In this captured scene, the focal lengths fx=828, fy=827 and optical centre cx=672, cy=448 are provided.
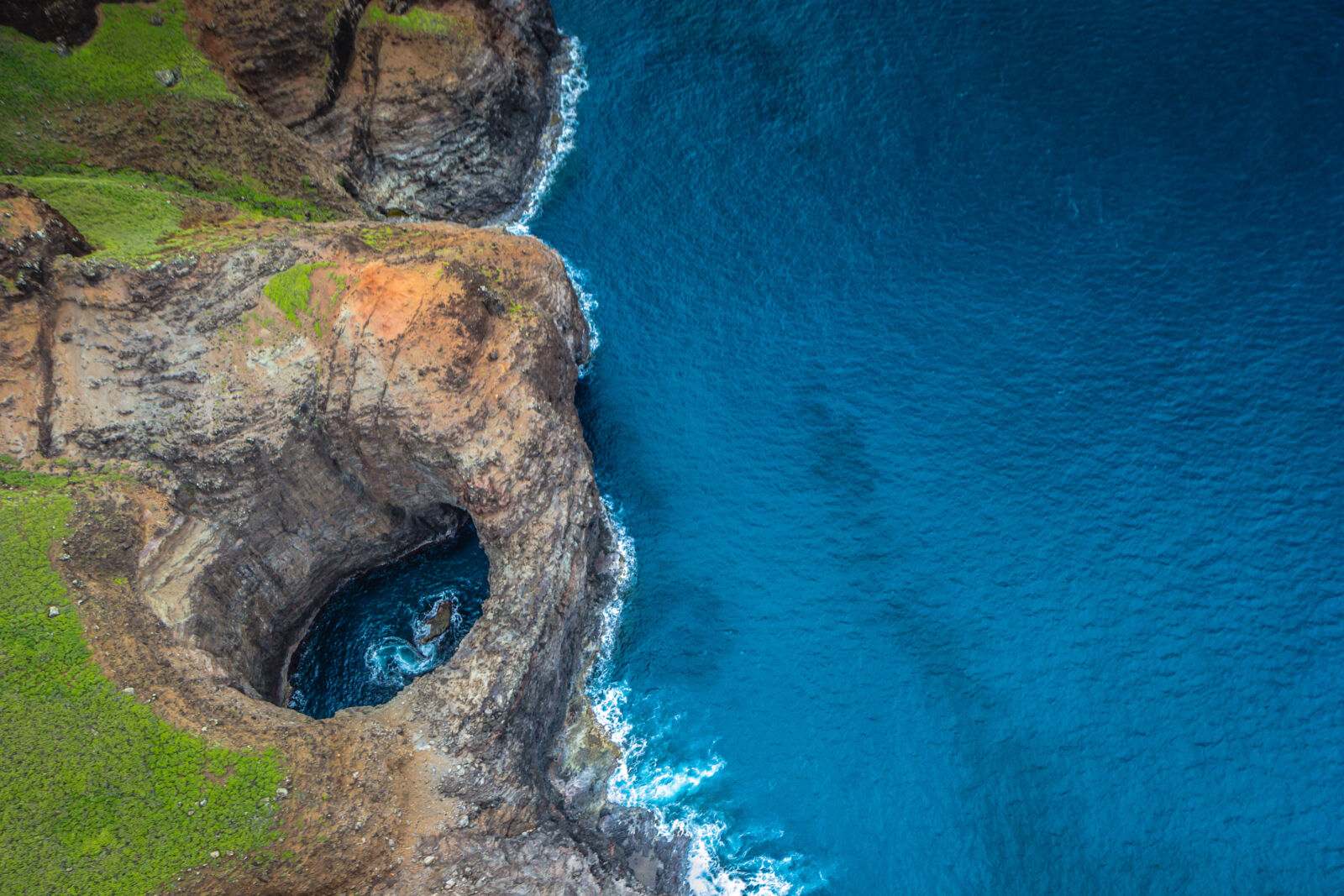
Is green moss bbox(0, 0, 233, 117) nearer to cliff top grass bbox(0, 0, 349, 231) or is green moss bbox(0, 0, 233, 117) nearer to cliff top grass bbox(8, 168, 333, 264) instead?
cliff top grass bbox(0, 0, 349, 231)

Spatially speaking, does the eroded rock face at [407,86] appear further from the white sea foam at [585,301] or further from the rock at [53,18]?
the white sea foam at [585,301]

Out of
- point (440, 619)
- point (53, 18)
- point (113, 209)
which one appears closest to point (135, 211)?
point (113, 209)

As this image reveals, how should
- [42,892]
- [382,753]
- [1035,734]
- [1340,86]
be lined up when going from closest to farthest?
→ 1. [42,892]
2. [382,753]
3. [1035,734]
4. [1340,86]

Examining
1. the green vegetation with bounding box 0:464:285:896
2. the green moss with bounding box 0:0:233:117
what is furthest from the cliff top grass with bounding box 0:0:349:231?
the green vegetation with bounding box 0:464:285:896

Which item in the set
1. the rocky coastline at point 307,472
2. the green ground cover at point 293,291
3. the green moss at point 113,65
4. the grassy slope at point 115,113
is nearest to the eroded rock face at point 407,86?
the rocky coastline at point 307,472

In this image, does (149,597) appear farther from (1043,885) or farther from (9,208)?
(1043,885)

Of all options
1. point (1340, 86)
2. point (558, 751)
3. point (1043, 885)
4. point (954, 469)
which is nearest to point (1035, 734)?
point (1043, 885)

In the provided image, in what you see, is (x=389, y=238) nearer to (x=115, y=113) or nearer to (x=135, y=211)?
(x=135, y=211)
